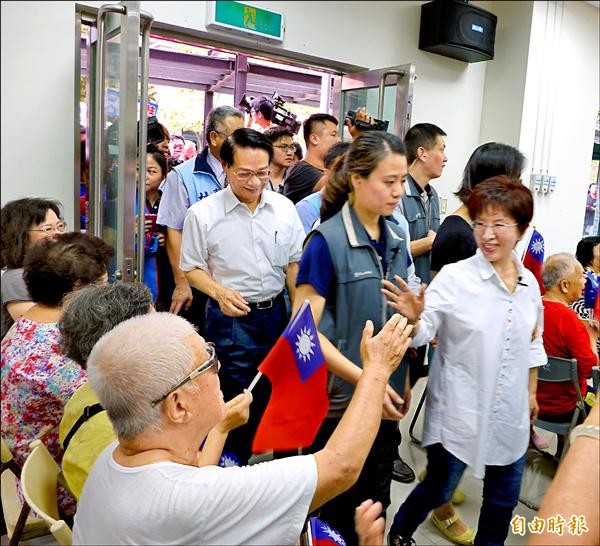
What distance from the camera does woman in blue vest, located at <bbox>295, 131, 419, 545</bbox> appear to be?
95 cm

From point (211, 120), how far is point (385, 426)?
1115 mm

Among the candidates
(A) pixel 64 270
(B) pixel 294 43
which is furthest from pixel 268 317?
(B) pixel 294 43

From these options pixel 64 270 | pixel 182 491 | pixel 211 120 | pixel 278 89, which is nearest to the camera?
pixel 182 491

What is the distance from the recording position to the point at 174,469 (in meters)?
0.63

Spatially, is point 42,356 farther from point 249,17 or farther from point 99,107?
point 249,17

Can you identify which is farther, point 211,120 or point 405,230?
point 211,120

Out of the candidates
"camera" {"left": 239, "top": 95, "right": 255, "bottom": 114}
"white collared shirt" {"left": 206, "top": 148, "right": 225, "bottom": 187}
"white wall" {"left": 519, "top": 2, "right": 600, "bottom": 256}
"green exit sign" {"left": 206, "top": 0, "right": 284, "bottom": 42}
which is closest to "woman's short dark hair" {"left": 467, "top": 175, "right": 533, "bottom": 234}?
"white wall" {"left": 519, "top": 2, "right": 600, "bottom": 256}

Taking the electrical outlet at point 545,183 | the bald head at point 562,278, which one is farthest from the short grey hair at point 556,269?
the electrical outlet at point 545,183

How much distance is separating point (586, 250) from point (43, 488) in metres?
1.21

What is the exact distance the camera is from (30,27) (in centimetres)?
80

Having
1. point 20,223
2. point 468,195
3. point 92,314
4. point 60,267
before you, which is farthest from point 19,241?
point 468,195

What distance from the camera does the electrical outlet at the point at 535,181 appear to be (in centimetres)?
106

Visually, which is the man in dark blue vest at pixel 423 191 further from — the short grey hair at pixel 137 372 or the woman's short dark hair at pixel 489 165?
the short grey hair at pixel 137 372

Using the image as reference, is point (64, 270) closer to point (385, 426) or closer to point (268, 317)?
point (268, 317)
